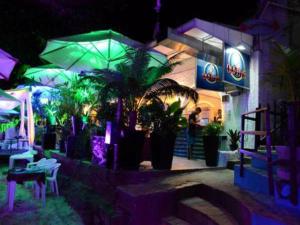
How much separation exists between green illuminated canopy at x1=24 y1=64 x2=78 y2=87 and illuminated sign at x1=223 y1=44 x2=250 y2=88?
717cm

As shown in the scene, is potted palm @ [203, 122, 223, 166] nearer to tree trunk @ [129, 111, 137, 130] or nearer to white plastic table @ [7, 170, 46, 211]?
tree trunk @ [129, 111, 137, 130]

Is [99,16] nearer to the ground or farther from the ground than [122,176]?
farther from the ground

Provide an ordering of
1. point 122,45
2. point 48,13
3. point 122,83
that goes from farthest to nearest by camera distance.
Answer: point 48,13, point 122,45, point 122,83

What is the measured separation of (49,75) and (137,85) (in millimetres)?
8235

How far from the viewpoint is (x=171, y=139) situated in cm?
744

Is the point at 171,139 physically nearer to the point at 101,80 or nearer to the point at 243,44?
the point at 101,80

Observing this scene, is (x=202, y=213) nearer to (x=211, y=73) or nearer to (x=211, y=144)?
(x=211, y=144)

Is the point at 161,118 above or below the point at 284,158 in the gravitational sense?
above

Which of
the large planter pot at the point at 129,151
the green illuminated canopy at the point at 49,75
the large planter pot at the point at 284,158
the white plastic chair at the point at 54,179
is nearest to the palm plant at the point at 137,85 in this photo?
the large planter pot at the point at 129,151

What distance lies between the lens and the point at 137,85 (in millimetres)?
7289

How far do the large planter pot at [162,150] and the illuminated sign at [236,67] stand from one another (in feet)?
10.2

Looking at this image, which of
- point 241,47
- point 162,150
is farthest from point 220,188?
point 241,47

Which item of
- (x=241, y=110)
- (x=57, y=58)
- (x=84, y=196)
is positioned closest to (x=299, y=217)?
(x=84, y=196)

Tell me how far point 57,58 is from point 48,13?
21.3ft
